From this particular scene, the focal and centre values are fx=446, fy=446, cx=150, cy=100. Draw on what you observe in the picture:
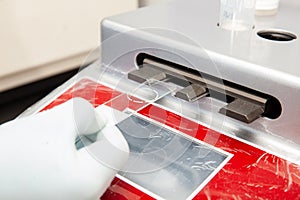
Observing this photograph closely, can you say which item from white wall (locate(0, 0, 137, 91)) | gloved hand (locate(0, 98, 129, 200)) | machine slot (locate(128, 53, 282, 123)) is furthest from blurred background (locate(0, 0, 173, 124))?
gloved hand (locate(0, 98, 129, 200))

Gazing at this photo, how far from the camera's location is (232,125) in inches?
17.6

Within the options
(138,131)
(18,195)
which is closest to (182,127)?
(138,131)

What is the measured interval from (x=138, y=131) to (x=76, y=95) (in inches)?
3.8

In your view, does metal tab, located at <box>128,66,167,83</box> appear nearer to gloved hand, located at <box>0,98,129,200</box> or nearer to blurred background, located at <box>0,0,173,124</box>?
gloved hand, located at <box>0,98,129,200</box>

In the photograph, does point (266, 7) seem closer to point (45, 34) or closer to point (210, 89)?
point (210, 89)

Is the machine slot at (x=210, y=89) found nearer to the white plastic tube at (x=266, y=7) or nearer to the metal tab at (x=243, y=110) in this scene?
the metal tab at (x=243, y=110)

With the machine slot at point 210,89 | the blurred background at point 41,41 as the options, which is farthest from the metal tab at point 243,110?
the blurred background at point 41,41

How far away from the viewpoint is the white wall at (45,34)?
3.34 ft

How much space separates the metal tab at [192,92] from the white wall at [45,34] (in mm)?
653

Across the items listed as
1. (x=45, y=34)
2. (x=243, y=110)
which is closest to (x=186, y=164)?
(x=243, y=110)

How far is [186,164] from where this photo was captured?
402mm

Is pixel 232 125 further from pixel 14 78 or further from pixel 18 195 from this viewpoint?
pixel 14 78

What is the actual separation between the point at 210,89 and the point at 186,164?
103mm

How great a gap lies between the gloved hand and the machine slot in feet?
0.41
